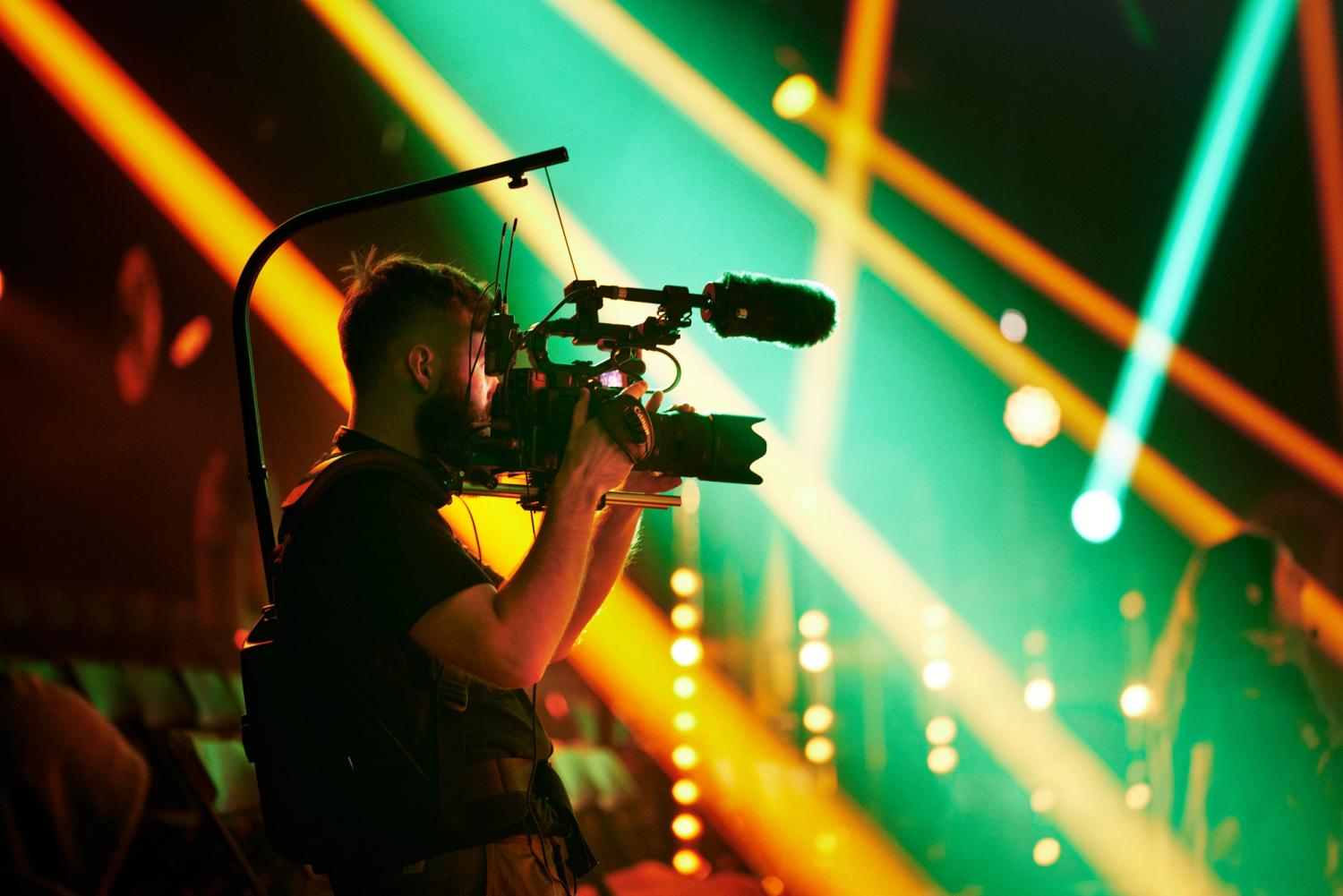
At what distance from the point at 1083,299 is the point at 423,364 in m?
4.95

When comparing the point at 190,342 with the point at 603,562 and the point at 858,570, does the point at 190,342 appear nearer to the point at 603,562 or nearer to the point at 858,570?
the point at 603,562

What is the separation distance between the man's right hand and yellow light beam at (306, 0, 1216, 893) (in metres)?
3.08

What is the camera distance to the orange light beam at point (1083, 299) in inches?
207

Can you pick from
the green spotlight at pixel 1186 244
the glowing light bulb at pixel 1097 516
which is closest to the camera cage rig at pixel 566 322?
the green spotlight at pixel 1186 244

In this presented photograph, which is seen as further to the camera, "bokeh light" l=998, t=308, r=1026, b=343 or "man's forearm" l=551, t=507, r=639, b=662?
"bokeh light" l=998, t=308, r=1026, b=343

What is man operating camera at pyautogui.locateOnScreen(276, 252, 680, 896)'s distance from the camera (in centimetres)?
125

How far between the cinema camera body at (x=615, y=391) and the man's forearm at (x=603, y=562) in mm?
179

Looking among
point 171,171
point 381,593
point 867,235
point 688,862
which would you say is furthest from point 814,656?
point 381,593

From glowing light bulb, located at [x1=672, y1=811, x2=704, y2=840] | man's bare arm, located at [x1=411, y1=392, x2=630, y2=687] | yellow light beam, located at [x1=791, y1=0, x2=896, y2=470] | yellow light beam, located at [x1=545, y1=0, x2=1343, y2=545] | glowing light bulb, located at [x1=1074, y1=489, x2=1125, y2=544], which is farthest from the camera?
glowing light bulb, located at [x1=1074, y1=489, x2=1125, y2=544]

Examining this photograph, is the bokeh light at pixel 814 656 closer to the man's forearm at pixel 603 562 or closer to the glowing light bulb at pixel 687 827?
the glowing light bulb at pixel 687 827

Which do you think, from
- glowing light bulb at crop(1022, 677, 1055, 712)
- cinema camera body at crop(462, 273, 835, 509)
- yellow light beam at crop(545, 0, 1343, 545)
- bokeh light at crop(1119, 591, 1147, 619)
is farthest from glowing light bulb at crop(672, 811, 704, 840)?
cinema camera body at crop(462, 273, 835, 509)

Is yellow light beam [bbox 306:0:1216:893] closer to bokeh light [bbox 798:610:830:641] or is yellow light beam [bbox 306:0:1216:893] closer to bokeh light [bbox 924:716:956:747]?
bokeh light [bbox 924:716:956:747]

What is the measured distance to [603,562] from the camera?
1654 mm

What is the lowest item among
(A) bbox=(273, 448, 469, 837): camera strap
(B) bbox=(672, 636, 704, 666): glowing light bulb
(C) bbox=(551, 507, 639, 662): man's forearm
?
(A) bbox=(273, 448, 469, 837): camera strap
